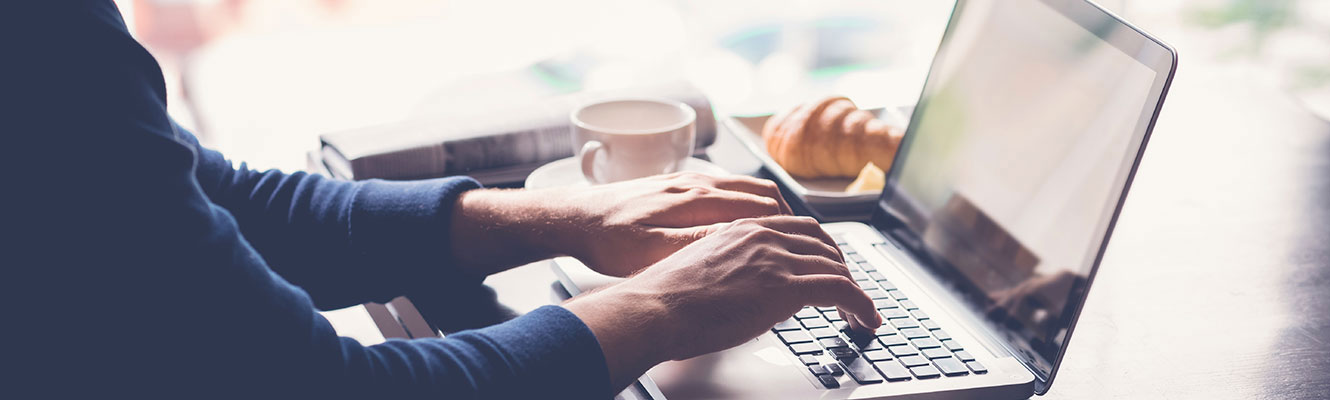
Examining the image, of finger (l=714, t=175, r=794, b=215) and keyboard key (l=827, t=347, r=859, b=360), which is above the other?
finger (l=714, t=175, r=794, b=215)

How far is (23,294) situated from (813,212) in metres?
0.72

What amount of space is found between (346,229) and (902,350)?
0.49m

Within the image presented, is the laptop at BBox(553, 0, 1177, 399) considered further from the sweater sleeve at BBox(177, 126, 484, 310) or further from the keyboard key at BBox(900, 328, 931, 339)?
the sweater sleeve at BBox(177, 126, 484, 310)

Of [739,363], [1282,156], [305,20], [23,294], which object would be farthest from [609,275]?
[305,20]

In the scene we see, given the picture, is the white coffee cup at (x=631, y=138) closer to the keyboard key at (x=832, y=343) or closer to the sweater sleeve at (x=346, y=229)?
the sweater sleeve at (x=346, y=229)

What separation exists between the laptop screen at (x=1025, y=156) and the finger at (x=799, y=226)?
0.44 feet

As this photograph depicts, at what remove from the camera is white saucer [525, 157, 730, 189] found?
3.56 feet

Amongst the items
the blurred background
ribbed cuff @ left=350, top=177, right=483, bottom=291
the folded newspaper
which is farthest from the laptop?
the blurred background

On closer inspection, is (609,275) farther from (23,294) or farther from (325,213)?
(23,294)

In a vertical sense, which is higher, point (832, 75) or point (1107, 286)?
point (1107, 286)

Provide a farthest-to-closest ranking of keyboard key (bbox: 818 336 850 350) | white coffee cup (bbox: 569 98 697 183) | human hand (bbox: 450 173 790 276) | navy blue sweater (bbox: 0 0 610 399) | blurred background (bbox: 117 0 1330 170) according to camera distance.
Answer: blurred background (bbox: 117 0 1330 170), white coffee cup (bbox: 569 98 697 183), human hand (bbox: 450 173 790 276), keyboard key (bbox: 818 336 850 350), navy blue sweater (bbox: 0 0 610 399)

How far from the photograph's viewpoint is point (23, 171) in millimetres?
522

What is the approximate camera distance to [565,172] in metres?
1.11

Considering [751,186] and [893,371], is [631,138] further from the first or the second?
[893,371]
